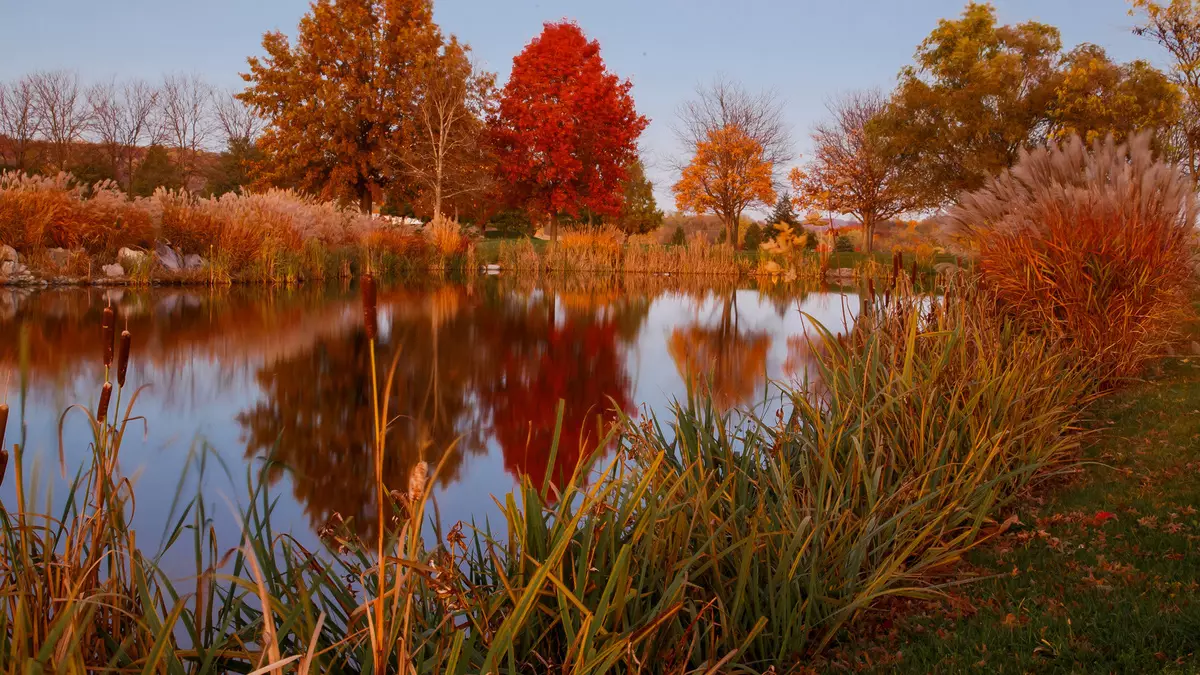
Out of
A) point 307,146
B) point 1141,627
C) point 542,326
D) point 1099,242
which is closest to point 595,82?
point 307,146

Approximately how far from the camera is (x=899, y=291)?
457cm

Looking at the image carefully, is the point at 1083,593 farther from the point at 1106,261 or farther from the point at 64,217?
the point at 64,217

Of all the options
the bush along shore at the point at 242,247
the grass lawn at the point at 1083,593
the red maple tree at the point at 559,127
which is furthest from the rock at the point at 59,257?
the red maple tree at the point at 559,127

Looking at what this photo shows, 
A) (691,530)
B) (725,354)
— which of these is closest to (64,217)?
(725,354)

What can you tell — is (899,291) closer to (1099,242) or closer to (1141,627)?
(1099,242)

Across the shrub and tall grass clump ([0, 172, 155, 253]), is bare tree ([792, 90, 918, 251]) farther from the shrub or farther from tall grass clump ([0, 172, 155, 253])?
tall grass clump ([0, 172, 155, 253])

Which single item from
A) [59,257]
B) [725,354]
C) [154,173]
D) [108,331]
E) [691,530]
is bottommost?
[725,354]

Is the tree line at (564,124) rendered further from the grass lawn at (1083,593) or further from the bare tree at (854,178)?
the grass lawn at (1083,593)

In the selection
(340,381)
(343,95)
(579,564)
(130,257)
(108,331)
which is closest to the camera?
(108,331)

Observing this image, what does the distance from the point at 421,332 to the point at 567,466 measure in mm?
5202

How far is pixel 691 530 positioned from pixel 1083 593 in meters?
1.04

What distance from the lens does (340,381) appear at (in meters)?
6.06

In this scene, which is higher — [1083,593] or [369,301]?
[369,301]

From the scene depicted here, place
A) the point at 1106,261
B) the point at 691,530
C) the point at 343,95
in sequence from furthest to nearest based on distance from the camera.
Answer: the point at 343,95 → the point at 1106,261 → the point at 691,530
